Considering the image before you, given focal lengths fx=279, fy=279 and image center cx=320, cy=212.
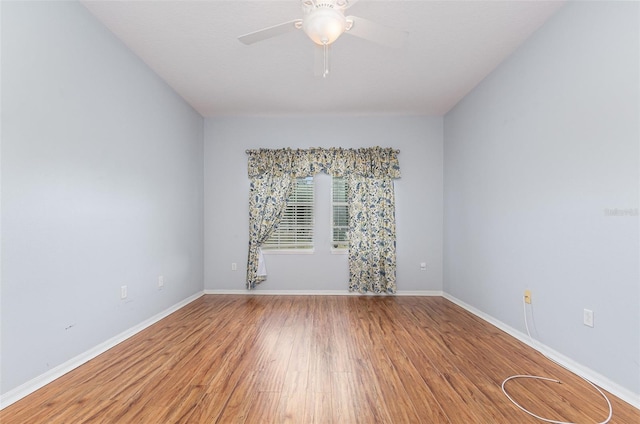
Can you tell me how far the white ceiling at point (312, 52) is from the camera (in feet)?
7.06

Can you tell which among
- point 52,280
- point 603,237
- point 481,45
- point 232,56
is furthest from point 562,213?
point 52,280

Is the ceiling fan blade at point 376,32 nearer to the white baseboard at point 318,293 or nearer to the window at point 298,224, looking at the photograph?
the window at point 298,224

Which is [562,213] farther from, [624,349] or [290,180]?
[290,180]

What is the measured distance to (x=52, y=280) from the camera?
192 centimetres

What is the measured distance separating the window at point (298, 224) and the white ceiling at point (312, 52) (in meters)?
1.22

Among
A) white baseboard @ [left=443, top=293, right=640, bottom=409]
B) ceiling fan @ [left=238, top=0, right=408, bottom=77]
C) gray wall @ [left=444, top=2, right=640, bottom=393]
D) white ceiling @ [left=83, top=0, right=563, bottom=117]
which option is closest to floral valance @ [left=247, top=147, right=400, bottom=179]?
white ceiling @ [left=83, top=0, right=563, bottom=117]

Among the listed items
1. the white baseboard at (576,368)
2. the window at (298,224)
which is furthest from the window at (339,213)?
the white baseboard at (576,368)

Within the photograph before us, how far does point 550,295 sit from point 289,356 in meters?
2.18

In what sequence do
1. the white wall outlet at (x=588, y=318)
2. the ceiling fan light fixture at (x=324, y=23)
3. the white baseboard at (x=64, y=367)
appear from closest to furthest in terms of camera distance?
the ceiling fan light fixture at (x=324, y=23), the white baseboard at (x=64, y=367), the white wall outlet at (x=588, y=318)

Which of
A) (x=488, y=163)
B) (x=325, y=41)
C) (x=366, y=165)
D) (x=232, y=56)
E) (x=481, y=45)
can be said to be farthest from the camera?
(x=366, y=165)

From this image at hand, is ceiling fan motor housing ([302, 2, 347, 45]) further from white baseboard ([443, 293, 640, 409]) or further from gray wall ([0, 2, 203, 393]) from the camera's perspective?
white baseboard ([443, 293, 640, 409])

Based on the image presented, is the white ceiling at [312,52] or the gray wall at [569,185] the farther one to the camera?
the white ceiling at [312,52]

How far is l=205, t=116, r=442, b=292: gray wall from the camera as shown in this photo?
431 cm

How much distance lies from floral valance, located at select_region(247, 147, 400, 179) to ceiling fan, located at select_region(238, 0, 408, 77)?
2.51 metres
